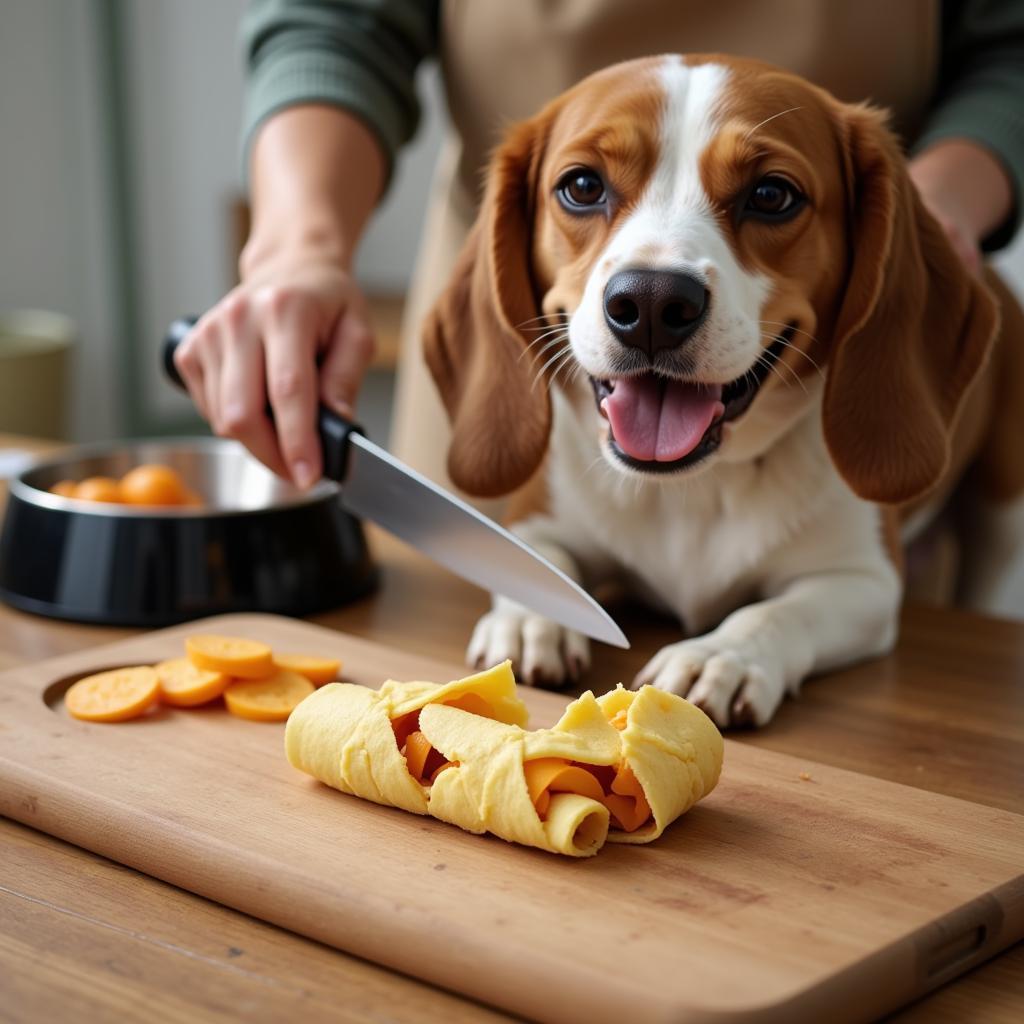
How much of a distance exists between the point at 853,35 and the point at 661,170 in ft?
2.12

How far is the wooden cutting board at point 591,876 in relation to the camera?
0.86 meters

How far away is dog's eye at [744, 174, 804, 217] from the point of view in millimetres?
1463

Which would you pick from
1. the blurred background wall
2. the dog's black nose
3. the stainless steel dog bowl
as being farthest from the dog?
the blurred background wall

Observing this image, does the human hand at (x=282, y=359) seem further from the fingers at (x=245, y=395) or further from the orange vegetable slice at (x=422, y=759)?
the orange vegetable slice at (x=422, y=759)

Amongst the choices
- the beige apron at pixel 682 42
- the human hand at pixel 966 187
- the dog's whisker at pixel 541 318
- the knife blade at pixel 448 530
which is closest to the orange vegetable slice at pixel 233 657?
the knife blade at pixel 448 530

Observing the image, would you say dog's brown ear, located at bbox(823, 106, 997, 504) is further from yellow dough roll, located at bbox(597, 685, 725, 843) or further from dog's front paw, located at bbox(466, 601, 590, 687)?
yellow dough roll, located at bbox(597, 685, 725, 843)

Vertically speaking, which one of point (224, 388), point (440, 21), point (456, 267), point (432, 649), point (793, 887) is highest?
point (440, 21)

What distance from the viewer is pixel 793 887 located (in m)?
0.97

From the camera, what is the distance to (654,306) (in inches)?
52.6

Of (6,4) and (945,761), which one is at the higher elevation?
(6,4)

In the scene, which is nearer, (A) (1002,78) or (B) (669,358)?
(B) (669,358)

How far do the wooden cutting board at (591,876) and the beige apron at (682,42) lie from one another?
3.48 ft

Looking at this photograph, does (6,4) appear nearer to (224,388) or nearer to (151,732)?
(224,388)

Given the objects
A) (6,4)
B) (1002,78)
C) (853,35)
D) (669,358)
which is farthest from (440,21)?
(6,4)
